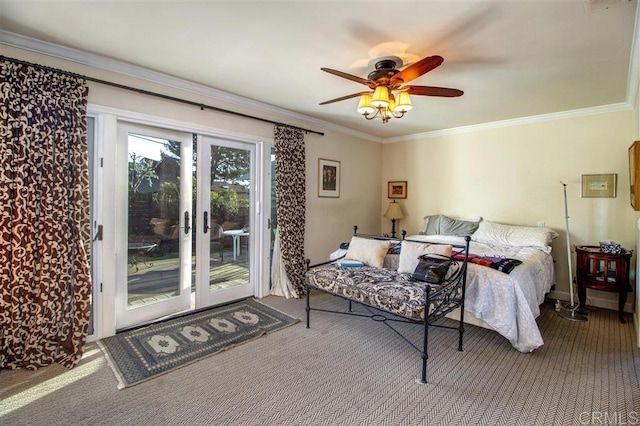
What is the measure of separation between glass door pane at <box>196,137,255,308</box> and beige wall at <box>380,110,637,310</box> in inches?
120

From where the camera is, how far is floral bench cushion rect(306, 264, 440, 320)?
7.81 ft

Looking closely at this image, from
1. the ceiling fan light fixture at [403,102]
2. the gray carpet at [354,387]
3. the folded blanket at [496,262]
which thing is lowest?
the gray carpet at [354,387]

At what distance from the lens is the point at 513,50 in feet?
7.93

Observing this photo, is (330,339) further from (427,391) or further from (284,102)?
(284,102)

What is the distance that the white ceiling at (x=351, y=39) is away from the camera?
1.95 m

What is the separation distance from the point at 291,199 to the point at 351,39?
2246mm

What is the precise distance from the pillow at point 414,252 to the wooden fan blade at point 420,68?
157 cm

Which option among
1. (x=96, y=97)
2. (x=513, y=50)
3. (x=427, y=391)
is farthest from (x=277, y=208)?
(x=513, y=50)

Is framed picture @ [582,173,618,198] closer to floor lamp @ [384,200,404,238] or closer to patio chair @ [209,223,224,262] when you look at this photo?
floor lamp @ [384,200,404,238]

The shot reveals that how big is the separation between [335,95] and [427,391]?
299 cm

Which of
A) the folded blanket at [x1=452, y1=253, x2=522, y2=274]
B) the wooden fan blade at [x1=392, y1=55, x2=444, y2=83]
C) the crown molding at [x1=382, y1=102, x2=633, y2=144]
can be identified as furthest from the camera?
the crown molding at [x1=382, y1=102, x2=633, y2=144]

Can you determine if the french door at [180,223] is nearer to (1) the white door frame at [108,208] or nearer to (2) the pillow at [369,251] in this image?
(1) the white door frame at [108,208]

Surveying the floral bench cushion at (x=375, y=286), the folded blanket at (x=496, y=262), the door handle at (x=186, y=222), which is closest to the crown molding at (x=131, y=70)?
the door handle at (x=186, y=222)

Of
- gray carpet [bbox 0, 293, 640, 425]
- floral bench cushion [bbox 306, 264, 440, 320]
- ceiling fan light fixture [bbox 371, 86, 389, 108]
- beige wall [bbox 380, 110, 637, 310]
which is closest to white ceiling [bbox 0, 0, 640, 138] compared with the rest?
ceiling fan light fixture [bbox 371, 86, 389, 108]
